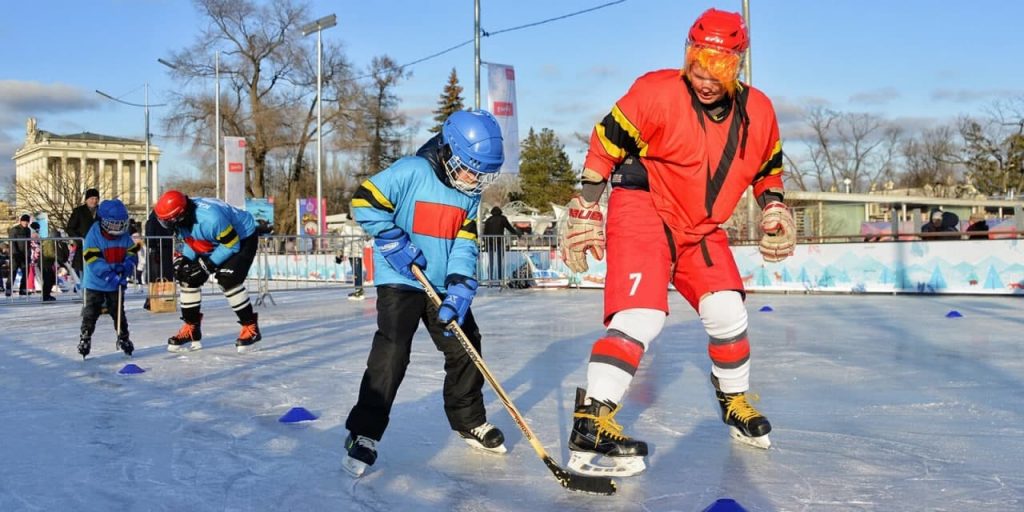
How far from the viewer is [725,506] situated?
288cm

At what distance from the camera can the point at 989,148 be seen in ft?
143

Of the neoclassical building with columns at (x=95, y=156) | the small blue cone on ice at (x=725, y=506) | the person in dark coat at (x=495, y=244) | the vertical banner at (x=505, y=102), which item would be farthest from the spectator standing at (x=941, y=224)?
the neoclassical building with columns at (x=95, y=156)

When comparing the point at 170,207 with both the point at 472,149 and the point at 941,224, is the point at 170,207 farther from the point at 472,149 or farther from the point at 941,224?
the point at 941,224

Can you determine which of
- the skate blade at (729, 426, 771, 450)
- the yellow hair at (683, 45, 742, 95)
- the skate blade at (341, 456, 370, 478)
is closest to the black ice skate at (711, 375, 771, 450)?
the skate blade at (729, 426, 771, 450)

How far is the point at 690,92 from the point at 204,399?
3573 mm

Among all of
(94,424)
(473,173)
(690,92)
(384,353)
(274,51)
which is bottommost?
(94,424)

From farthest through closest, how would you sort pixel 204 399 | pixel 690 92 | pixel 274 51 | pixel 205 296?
pixel 274 51 → pixel 205 296 → pixel 204 399 → pixel 690 92

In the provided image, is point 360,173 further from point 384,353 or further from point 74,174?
point 384,353

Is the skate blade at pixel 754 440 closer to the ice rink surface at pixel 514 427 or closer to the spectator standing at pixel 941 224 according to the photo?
the ice rink surface at pixel 514 427

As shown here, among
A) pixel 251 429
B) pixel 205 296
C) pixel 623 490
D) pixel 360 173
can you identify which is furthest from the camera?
pixel 360 173

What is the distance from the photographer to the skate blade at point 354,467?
11.7ft

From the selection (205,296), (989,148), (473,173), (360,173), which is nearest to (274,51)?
(360,173)

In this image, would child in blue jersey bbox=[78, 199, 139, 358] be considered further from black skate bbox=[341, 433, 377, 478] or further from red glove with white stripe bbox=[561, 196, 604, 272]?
red glove with white stripe bbox=[561, 196, 604, 272]

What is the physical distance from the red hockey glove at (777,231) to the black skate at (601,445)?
1.03 metres
